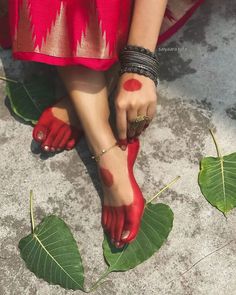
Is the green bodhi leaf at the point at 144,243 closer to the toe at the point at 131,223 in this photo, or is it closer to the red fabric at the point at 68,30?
the toe at the point at 131,223

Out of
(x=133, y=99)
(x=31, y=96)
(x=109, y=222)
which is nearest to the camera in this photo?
(x=133, y=99)

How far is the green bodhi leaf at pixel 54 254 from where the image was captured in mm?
1044

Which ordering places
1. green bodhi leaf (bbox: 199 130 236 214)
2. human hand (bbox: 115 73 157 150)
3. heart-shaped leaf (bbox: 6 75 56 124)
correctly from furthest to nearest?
heart-shaped leaf (bbox: 6 75 56 124) < green bodhi leaf (bbox: 199 130 236 214) < human hand (bbox: 115 73 157 150)

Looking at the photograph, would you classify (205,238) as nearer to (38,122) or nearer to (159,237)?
(159,237)

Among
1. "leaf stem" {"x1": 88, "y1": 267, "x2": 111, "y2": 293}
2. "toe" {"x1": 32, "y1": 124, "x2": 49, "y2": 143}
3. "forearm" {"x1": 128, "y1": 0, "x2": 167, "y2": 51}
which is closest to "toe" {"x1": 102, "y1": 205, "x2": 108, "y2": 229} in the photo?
"leaf stem" {"x1": 88, "y1": 267, "x2": 111, "y2": 293}

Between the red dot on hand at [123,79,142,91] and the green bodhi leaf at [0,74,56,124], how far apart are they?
294 millimetres

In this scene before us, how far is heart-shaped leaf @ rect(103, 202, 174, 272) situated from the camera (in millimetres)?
1053

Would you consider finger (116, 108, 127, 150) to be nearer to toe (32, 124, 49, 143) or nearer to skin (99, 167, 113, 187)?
skin (99, 167, 113, 187)

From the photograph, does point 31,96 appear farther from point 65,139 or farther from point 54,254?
point 54,254

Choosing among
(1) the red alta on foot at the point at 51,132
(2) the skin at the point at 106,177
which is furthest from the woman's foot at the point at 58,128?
(2) the skin at the point at 106,177

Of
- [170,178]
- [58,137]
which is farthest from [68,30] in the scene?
[170,178]

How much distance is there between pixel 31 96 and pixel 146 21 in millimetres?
370

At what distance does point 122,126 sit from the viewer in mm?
1030

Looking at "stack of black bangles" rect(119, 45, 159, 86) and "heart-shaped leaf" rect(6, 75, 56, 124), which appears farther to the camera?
"heart-shaped leaf" rect(6, 75, 56, 124)
